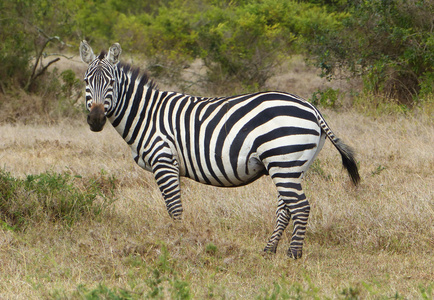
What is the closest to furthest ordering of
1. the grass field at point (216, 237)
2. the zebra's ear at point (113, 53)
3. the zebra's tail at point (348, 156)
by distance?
the grass field at point (216, 237) → the zebra's tail at point (348, 156) → the zebra's ear at point (113, 53)

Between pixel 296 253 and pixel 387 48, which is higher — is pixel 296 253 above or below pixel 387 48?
below

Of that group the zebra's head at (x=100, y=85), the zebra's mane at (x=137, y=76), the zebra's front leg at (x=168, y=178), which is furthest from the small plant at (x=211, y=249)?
the zebra's mane at (x=137, y=76)

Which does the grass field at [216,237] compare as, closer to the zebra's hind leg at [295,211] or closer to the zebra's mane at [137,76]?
the zebra's hind leg at [295,211]

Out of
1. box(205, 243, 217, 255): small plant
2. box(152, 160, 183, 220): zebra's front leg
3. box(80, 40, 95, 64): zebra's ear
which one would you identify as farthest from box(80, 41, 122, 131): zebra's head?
box(205, 243, 217, 255): small plant

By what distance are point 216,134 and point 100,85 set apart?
1234 millimetres

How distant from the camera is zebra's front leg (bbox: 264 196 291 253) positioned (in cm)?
479

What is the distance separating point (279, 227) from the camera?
4.87 meters

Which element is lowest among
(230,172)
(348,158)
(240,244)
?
(240,244)

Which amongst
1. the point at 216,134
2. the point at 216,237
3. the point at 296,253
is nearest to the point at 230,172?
the point at 216,134

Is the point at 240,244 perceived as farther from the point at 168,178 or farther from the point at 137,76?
the point at 137,76

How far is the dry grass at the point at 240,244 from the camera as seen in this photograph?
3768 millimetres

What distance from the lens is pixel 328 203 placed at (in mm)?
5539

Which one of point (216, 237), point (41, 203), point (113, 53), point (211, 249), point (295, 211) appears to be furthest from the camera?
point (41, 203)

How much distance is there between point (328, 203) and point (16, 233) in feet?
10.6
